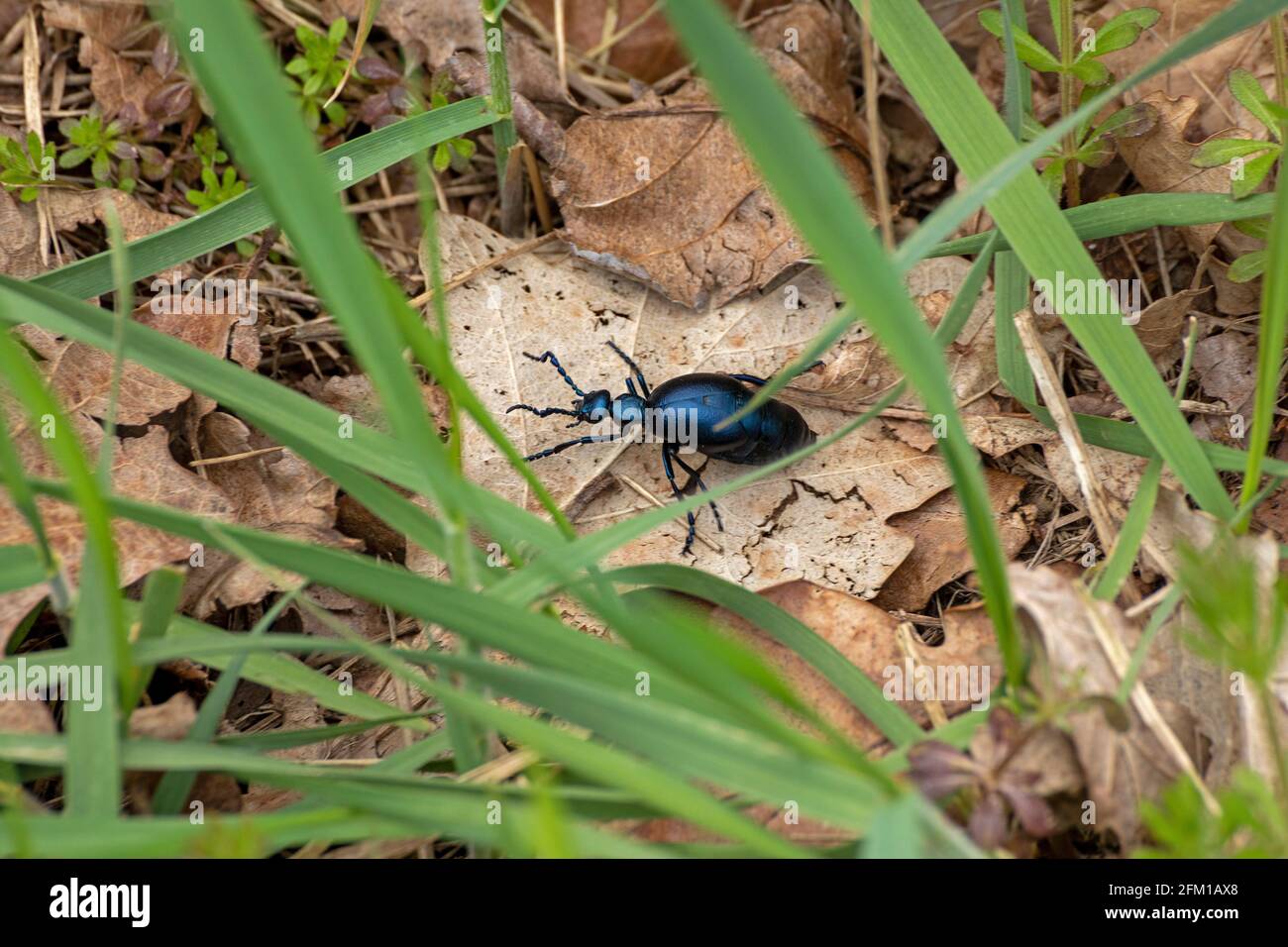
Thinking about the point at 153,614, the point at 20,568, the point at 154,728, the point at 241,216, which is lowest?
the point at 154,728

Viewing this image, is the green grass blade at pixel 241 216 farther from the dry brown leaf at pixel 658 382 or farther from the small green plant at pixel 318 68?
the small green plant at pixel 318 68

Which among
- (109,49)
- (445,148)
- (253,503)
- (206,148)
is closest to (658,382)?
(445,148)

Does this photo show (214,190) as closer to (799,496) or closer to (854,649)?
(799,496)

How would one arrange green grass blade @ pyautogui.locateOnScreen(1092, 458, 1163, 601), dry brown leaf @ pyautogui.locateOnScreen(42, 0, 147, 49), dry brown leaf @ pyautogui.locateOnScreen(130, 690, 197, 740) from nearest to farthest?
dry brown leaf @ pyautogui.locateOnScreen(130, 690, 197, 740), green grass blade @ pyautogui.locateOnScreen(1092, 458, 1163, 601), dry brown leaf @ pyautogui.locateOnScreen(42, 0, 147, 49)

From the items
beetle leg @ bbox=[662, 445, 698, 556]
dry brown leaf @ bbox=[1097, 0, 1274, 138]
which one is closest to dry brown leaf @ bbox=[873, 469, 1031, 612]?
beetle leg @ bbox=[662, 445, 698, 556]

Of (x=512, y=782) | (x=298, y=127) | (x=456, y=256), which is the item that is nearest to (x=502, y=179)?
(x=456, y=256)

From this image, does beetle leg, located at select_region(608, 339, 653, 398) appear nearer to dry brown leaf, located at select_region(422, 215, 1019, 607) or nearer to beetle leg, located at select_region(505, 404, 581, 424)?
dry brown leaf, located at select_region(422, 215, 1019, 607)

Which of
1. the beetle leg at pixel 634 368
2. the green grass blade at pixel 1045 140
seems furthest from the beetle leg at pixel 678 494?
the green grass blade at pixel 1045 140
